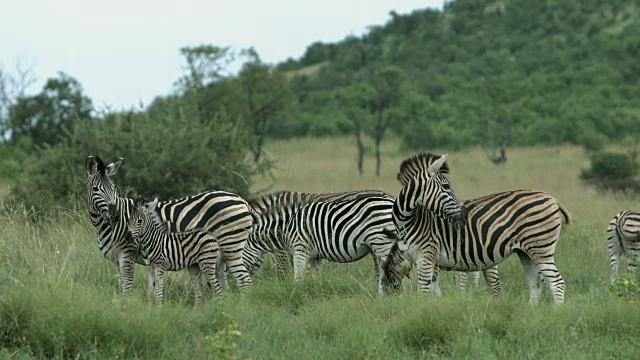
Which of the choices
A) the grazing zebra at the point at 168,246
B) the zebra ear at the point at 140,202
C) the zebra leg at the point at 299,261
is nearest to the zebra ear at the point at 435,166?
the zebra leg at the point at 299,261

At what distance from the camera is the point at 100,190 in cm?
902

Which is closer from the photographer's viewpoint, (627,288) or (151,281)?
(627,288)

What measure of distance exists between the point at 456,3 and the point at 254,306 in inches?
2687

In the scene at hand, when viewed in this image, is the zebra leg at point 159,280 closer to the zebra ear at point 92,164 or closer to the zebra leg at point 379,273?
the zebra ear at point 92,164

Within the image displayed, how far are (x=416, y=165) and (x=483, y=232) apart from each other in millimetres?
911

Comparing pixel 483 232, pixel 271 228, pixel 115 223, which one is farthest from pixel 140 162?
pixel 483 232

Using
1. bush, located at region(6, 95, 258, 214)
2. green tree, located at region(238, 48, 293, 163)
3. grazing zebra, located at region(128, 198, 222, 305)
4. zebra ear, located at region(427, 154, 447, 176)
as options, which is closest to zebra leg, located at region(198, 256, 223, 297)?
grazing zebra, located at region(128, 198, 222, 305)

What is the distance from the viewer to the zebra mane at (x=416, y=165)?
29.2 feet

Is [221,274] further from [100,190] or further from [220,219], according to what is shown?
[100,190]

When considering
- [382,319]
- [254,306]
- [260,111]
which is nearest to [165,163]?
[254,306]

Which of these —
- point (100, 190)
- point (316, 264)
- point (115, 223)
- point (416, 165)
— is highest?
point (416, 165)

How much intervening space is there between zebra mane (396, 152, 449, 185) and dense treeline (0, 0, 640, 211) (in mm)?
7995

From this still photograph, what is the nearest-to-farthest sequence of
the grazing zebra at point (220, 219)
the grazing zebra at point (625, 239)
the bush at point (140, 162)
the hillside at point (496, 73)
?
the grazing zebra at point (220, 219)
the grazing zebra at point (625, 239)
the bush at point (140, 162)
the hillside at point (496, 73)

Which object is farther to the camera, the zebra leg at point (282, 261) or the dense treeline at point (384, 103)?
the dense treeline at point (384, 103)
